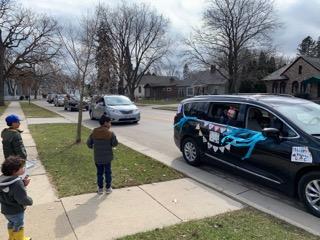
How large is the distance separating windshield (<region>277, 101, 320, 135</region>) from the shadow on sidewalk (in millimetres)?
3392

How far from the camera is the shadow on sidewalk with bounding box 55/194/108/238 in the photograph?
425 centimetres

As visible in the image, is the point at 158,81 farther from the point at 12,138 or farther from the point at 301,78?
the point at 12,138

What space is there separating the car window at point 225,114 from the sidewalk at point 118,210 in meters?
1.44

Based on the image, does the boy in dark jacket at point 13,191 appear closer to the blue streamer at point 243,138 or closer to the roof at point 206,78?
the blue streamer at point 243,138

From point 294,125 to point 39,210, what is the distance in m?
4.19

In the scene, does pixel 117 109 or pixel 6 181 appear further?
pixel 117 109

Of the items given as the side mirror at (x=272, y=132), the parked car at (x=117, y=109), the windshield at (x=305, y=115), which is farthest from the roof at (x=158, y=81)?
the side mirror at (x=272, y=132)

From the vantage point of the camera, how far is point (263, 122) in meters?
5.88

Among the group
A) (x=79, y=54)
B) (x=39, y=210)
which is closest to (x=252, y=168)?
(x=39, y=210)

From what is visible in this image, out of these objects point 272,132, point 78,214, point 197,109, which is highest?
point 197,109

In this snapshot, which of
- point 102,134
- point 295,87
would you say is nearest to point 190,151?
point 102,134

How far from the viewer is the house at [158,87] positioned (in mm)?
74750

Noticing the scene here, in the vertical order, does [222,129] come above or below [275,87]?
below

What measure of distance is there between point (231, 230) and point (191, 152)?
3.61 meters
